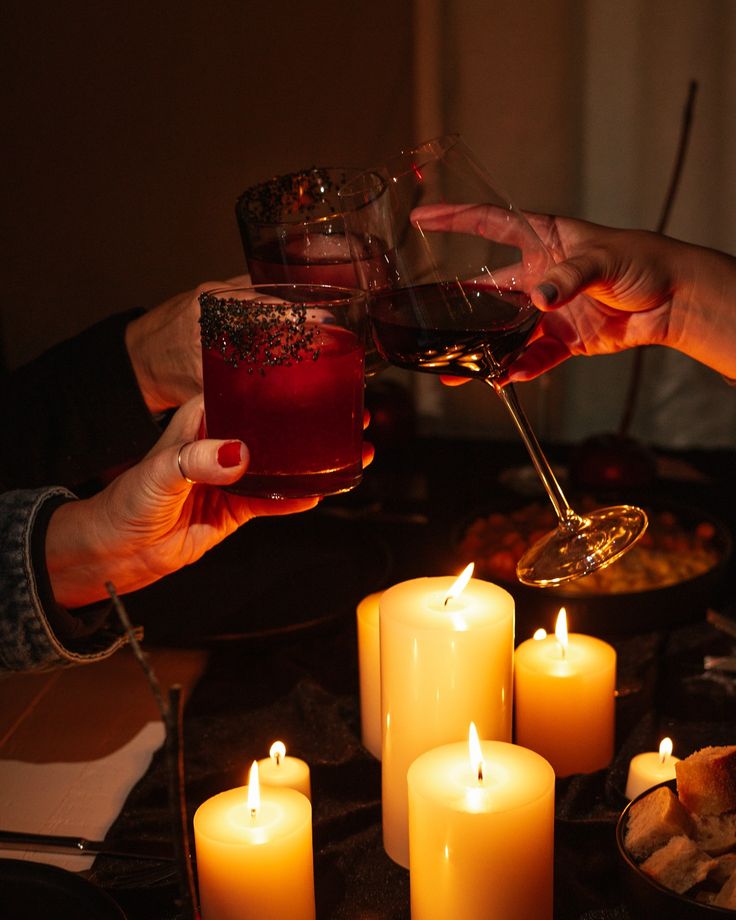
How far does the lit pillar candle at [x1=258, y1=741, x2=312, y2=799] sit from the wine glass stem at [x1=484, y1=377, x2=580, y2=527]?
0.38 m

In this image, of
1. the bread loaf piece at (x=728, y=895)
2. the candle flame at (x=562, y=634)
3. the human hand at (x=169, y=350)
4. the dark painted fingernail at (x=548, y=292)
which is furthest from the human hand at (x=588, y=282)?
the bread loaf piece at (x=728, y=895)

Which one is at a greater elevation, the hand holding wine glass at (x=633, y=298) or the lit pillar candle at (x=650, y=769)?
the hand holding wine glass at (x=633, y=298)

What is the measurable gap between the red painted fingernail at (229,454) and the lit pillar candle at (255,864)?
0.84 feet

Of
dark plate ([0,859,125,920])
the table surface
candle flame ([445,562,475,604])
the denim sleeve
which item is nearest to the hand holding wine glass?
candle flame ([445,562,475,604])

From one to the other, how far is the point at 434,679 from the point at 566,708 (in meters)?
0.21

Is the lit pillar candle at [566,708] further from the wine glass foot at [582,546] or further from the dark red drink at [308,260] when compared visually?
the dark red drink at [308,260]

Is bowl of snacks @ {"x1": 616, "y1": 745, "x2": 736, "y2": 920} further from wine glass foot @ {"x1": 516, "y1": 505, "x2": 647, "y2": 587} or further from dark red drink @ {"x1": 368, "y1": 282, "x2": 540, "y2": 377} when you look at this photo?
dark red drink @ {"x1": 368, "y1": 282, "x2": 540, "y2": 377}

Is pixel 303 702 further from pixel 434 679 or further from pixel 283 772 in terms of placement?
pixel 434 679

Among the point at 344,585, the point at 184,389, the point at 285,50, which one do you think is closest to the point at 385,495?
the point at 344,585

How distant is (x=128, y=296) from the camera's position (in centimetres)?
242

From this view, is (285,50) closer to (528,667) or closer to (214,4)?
(214,4)

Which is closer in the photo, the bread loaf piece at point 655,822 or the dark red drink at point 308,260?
the bread loaf piece at point 655,822

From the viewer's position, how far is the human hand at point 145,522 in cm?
96

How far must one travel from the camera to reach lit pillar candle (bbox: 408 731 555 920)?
2.41 ft
